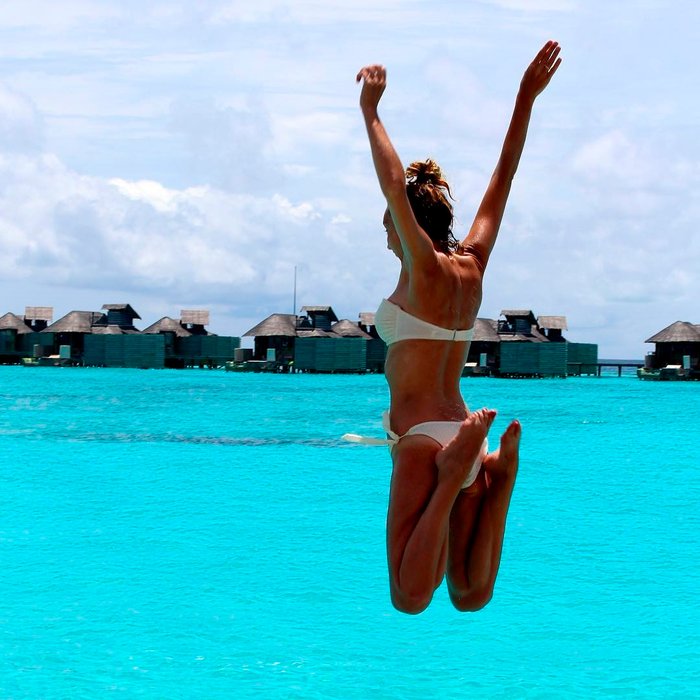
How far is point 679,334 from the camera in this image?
73.8 meters

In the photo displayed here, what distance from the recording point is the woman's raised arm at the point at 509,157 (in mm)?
3285

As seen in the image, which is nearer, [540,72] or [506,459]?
[506,459]

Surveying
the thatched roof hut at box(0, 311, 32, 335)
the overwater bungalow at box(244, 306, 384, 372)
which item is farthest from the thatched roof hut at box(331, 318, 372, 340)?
the thatched roof hut at box(0, 311, 32, 335)

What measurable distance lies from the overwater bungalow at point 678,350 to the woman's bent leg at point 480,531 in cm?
7414

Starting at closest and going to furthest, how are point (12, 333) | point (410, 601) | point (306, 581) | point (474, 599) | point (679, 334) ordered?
→ point (410, 601)
point (474, 599)
point (306, 581)
point (679, 334)
point (12, 333)

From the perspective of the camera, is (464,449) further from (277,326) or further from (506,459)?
(277,326)

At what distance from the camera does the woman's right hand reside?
292cm

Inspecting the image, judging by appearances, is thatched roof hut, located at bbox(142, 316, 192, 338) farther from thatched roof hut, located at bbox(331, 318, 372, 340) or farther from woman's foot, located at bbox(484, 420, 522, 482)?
woman's foot, located at bbox(484, 420, 522, 482)

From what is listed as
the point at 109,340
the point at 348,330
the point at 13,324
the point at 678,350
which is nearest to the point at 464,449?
the point at 678,350

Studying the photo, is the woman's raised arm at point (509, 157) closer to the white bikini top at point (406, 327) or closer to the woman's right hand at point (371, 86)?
the white bikini top at point (406, 327)

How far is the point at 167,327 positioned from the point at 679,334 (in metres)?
47.2

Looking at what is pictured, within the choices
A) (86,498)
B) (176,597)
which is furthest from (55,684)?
(86,498)

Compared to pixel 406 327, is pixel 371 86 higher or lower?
higher

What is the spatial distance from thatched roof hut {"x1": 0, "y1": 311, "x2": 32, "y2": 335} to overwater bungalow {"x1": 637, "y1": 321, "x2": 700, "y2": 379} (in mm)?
58696
